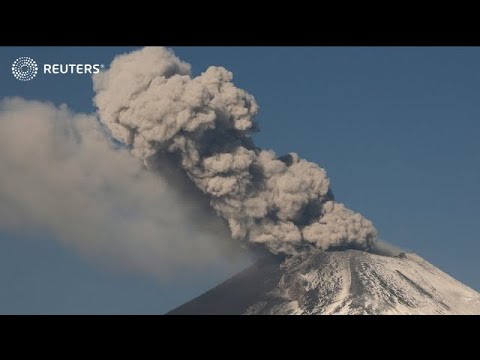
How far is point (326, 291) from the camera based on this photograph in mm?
112188

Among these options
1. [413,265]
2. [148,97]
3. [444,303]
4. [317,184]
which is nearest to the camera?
[148,97]

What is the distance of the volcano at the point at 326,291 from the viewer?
109 metres

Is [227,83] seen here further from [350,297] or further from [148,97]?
[350,297]

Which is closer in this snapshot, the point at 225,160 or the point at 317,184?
the point at 225,160

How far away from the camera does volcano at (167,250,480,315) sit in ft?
357

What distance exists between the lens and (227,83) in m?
98.6
